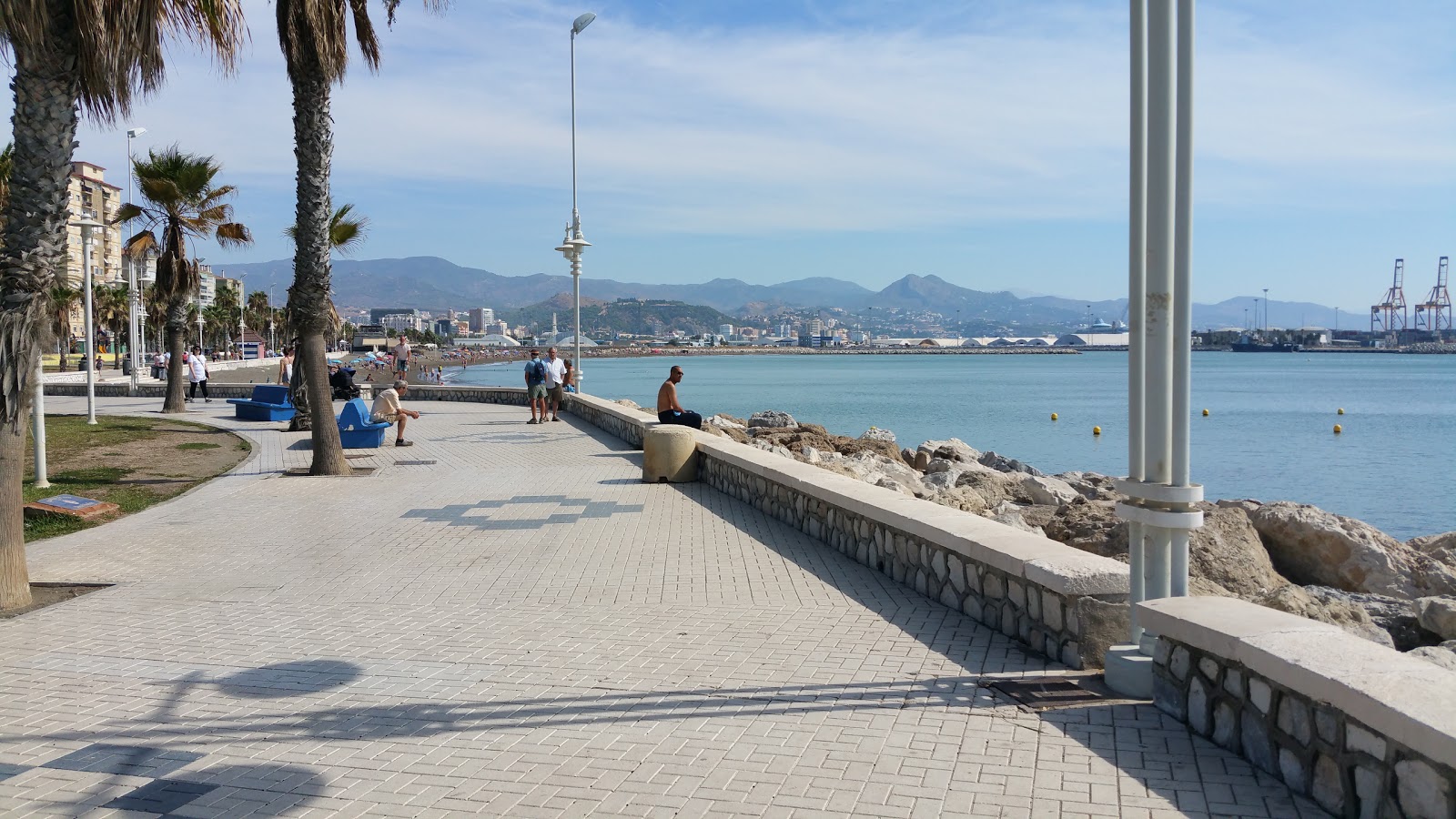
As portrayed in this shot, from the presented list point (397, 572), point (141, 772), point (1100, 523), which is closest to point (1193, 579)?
point (1100, 523)

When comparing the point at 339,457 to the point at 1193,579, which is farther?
the point at 339,457

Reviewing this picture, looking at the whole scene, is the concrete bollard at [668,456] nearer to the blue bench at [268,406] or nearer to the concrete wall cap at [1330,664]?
the concrete wall cap at [1330,664]

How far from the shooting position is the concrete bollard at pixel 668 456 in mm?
13766

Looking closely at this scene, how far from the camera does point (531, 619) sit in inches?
274

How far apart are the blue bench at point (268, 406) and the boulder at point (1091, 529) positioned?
19611 millimetres

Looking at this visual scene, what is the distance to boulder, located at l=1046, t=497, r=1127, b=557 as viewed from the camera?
8875 millimetres

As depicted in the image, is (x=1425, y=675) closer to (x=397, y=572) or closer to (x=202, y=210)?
(x=397, y=572)

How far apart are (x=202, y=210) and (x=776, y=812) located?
85.3ft

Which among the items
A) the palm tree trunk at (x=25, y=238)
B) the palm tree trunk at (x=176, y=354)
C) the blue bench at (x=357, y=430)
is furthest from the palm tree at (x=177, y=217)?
the palm tree trunk at (x=25, y=238)

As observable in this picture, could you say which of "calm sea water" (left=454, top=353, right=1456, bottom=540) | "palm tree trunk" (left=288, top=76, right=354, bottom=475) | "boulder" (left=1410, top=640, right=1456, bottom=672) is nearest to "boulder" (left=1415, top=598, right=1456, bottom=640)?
"boulder" (left=1410, top=640, right=1456, bottom=672)

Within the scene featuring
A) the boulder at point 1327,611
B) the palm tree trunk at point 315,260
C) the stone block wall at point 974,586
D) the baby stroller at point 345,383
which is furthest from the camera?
the baby stroller at point 345,383

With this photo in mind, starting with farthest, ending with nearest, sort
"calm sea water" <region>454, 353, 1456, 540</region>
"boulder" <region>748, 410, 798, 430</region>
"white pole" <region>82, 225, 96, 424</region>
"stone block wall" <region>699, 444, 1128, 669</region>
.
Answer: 1. "boulder" <region>748, 410, 798, 430</region>
2. "calm sea water" <region>454, 353, 1456, 540</region>
3. "white pole" <region>82, 225, 96, 424</region>
4. "stone block wall" <region>699, 444, 1128, 669</region>

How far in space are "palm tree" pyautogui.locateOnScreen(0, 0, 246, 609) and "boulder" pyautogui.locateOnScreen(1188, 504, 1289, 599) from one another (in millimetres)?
8435

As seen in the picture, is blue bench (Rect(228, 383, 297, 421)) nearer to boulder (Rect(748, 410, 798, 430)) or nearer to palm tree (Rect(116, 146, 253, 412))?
palm tree (Rect(116, 146, 253, 412))
